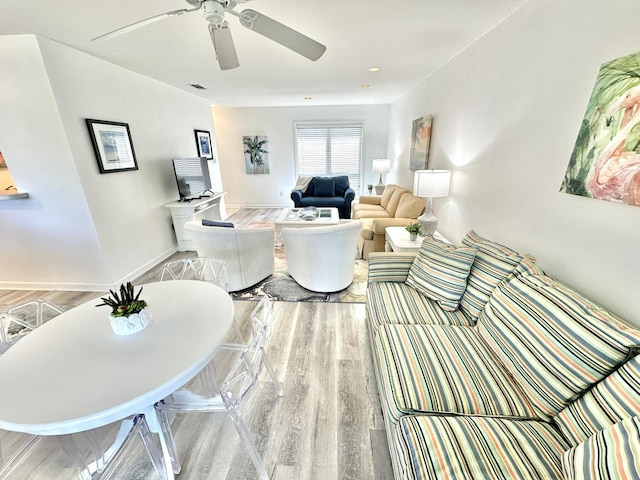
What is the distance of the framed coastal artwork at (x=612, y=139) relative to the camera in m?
1.10

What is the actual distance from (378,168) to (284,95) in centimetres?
233

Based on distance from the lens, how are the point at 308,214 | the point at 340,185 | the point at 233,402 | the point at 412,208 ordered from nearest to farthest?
the point at 233,402 < the point at 412,208 < the point at 308,214 < the point at 340,185

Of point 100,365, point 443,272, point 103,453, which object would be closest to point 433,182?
point 443,272

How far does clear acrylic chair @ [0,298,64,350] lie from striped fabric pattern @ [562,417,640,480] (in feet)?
7.71

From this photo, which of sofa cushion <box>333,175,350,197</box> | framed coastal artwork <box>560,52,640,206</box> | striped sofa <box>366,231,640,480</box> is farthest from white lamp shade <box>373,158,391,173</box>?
framed coastal artwork <box>560,52,640,206</box>

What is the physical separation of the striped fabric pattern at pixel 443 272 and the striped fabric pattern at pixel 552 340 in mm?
348

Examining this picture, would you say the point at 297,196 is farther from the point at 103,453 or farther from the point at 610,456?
the point at 610,456

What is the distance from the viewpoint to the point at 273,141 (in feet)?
20.9

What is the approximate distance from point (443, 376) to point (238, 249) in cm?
209

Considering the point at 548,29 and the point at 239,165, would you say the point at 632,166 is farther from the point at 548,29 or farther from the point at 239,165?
the point at 239,165

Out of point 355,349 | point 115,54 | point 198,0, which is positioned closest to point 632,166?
point 355,349

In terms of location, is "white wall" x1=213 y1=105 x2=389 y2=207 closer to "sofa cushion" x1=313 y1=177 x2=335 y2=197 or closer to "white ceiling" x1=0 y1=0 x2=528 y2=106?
"sofa cushion" x1=313 y1=177 x2=335 y2=197

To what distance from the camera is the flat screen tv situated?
13.1 feet

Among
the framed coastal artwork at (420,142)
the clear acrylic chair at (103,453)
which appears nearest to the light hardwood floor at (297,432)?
the clear acrylic chair at (103,453)
